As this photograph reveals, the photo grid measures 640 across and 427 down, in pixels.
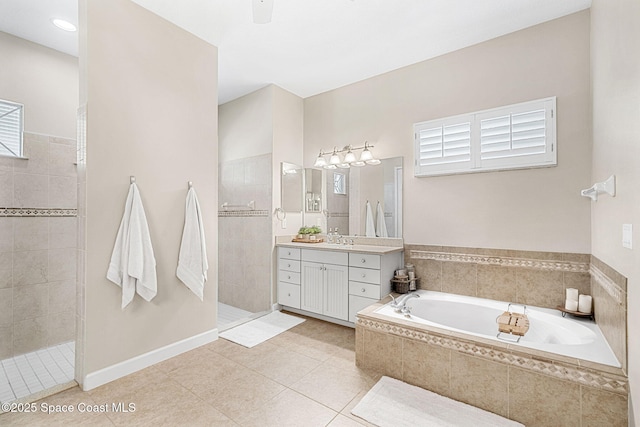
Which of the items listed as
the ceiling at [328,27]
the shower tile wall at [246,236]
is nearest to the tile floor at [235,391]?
the shower tile wall at [246,236]

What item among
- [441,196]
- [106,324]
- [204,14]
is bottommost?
[106,324]

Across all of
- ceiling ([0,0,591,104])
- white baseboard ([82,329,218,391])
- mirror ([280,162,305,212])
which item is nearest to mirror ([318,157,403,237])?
mirror ([280,162,305,212])

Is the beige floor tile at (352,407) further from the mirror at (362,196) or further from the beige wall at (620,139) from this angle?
the mirror at (362,196)

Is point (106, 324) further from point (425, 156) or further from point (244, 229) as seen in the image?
point (425, 156)

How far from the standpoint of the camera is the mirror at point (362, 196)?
3297 millimetres

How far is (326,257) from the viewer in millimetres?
3229

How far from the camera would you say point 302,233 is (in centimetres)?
382

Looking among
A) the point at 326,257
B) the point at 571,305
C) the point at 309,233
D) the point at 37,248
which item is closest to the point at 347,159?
the point at 309,233

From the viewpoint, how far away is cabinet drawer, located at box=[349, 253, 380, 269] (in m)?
2.89

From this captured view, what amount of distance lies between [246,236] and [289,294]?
98cm

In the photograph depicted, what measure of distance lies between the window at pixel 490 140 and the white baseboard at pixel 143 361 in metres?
2.69

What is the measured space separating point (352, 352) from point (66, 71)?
389 centimetres

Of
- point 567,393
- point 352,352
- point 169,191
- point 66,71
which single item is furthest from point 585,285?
point 66,71

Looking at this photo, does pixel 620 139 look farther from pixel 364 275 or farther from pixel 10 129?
pixel 10 129
